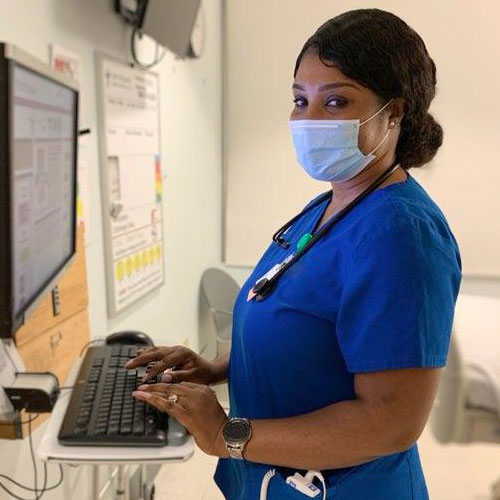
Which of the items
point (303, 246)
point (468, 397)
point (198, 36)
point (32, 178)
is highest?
point (198, 36)

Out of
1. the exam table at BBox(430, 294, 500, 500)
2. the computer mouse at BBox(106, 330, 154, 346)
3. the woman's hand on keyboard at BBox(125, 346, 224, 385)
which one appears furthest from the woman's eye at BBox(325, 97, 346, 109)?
the exam table at BBox(430, 294, 500, 500)

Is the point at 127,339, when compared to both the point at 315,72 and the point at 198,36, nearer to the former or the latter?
the point at 315,72

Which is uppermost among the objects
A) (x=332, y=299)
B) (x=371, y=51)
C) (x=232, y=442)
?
(x=371, y=51)

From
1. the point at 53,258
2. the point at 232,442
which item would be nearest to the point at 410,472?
the point at 232,442

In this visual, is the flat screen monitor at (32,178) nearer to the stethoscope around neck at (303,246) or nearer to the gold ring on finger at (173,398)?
the gold ring on finger at (173,398)

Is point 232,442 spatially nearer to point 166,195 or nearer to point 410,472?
point 410,472

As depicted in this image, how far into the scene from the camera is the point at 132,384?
1013 mm

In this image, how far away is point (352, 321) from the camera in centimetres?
77

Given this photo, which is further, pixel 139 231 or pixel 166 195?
pixel 166 195

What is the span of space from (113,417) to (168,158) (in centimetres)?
180

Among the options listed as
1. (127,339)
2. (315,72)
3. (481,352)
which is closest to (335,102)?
(315,72)

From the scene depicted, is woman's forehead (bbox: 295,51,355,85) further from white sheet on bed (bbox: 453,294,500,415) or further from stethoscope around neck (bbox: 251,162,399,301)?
white sheet on bed (bbox: 453,294,500,415)

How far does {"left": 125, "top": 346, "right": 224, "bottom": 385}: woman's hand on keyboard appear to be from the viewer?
1039 mm

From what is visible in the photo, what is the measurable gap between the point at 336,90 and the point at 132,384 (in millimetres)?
656
